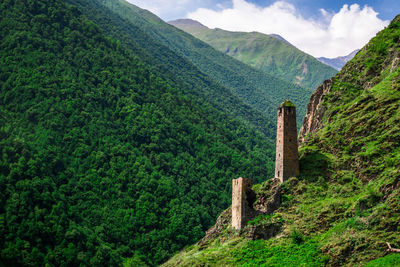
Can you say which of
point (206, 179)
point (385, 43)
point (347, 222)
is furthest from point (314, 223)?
point (206, 179)

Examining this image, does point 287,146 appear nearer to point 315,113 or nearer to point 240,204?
point 240,204

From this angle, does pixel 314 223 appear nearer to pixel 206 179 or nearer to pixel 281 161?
pixel 281 161

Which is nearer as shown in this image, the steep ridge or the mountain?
the mountain

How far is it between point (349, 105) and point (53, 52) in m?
99.4

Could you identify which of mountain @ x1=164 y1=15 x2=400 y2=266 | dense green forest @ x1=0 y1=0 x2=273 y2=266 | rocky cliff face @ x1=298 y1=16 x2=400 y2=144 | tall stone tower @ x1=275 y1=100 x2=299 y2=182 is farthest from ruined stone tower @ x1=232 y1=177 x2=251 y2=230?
dense green forest @ x1=0 y1=0 x2=273 y2=266

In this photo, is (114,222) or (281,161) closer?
(281,161)

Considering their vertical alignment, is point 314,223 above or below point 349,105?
below

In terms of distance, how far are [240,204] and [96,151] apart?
6414 cm

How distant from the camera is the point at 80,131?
364 feet

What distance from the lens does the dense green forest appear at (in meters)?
84.8

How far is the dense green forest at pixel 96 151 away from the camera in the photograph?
84750 millimetres

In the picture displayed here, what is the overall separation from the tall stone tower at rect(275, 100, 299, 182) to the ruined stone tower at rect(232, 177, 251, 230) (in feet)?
13.6

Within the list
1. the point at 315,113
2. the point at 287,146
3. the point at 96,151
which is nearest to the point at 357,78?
the point at 315,113

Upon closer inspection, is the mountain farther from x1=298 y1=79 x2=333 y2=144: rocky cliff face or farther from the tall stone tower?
the tall stone tower
